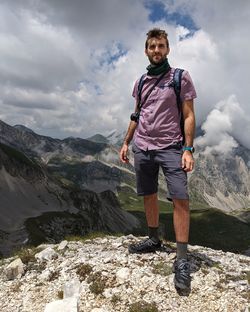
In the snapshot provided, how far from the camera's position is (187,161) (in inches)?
415

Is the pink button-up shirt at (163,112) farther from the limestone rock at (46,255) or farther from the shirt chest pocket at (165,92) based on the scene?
the limestone rock at (46,255)

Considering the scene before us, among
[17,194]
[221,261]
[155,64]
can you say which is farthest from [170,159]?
[17,194]

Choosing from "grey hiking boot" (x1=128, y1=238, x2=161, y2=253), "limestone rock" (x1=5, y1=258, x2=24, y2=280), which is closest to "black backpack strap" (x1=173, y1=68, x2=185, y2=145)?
"grey hiking boot" (x1=128, y1=238, x2=161, y2=253)

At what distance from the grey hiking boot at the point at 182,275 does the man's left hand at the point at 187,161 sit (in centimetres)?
264

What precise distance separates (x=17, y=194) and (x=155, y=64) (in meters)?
189

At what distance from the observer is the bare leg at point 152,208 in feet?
40.6

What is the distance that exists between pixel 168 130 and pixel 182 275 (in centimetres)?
401

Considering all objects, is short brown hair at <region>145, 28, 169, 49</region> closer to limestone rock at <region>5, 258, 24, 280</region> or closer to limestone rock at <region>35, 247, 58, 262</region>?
limestone rock at <region>35, 247, 58, 262</region>

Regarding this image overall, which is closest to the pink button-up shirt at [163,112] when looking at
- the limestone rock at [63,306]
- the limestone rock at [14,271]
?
the limestone rock at [63,306]

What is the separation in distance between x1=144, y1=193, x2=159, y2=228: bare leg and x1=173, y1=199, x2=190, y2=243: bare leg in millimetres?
1472

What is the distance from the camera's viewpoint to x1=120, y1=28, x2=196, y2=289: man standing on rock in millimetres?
10750

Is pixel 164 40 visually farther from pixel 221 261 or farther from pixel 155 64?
pixel 221 261

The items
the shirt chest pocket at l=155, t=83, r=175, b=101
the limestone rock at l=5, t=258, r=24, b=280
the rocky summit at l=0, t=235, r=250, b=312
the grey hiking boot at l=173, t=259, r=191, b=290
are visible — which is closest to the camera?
the rocky summit at l=0, t=235, r=250, b=312

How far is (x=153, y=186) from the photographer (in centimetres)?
1212
